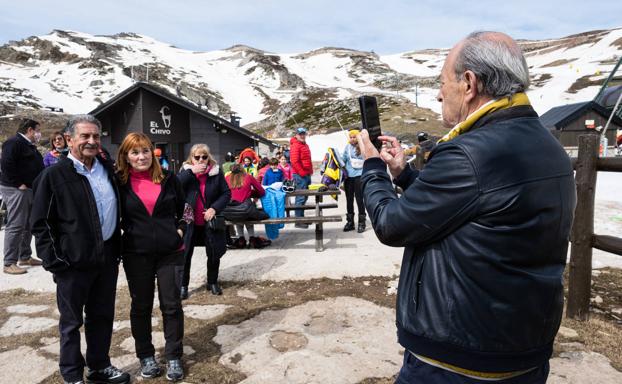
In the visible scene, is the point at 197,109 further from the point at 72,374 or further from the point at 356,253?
the point at 72,374

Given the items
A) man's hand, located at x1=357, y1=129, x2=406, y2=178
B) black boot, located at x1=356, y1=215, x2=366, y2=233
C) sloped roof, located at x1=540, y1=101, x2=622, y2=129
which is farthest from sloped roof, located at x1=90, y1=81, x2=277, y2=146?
sloped roof, located at x1=540, y1=101, x2=622, y2=129

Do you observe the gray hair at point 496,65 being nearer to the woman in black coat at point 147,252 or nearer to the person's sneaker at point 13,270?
the woman in black coat at point 147,252

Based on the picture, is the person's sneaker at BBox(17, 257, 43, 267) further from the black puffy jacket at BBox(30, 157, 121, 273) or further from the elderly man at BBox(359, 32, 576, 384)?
the elderly man at BBox(359, 32, 576, 384)

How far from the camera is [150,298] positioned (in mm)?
3521

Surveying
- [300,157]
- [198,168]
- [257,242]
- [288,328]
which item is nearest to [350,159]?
[300,157]

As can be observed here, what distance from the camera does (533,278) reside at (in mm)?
1506

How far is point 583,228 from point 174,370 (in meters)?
3.97

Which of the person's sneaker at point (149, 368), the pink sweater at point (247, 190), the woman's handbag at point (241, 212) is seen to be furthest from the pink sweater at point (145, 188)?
the pink sweater at point (247, 190)

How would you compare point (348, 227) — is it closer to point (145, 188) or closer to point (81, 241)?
point (145, 188)

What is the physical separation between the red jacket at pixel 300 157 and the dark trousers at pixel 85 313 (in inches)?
255

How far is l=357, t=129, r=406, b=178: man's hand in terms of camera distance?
75.2 inches

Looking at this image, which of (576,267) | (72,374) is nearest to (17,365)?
(72,374)

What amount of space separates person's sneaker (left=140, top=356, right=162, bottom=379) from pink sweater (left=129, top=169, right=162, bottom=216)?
3.95 ft

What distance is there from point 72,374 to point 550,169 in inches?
135
